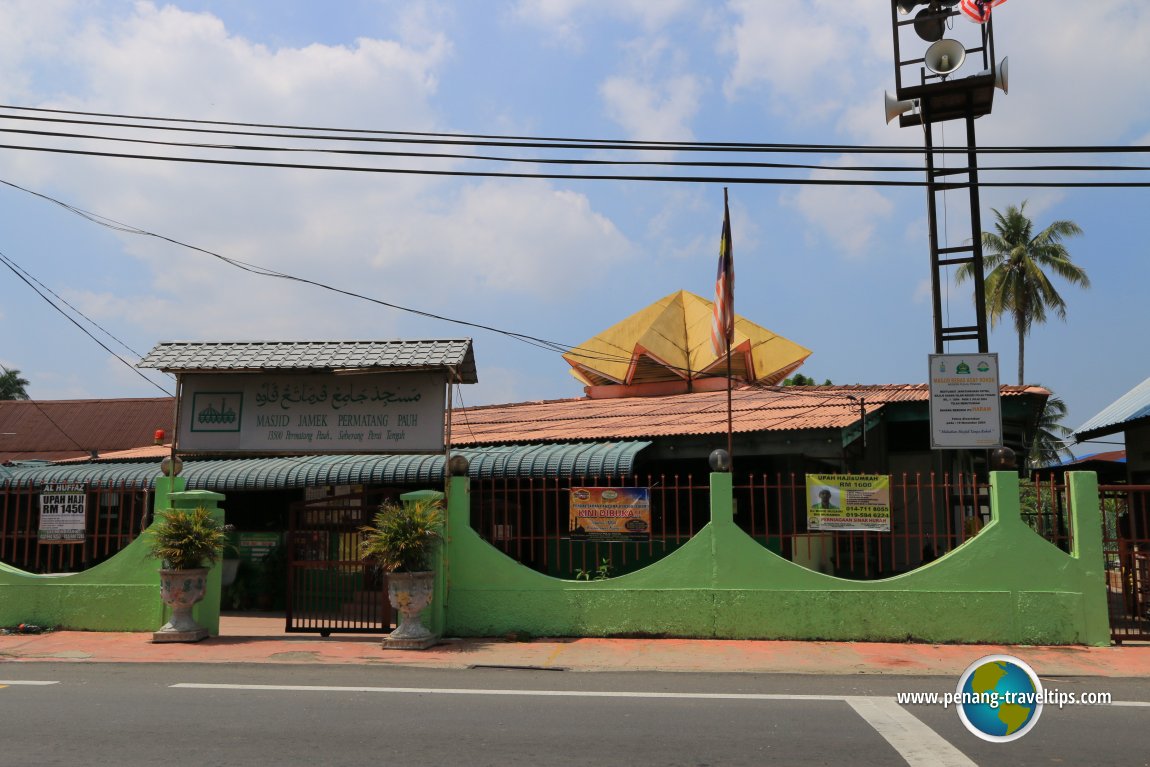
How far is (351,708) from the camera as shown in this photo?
7.33 m

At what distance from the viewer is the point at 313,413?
12.7 m

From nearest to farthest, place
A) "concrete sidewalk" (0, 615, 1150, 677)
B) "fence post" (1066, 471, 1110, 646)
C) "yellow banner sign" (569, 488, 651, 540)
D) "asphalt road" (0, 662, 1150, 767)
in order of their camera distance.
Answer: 1. "asphalt road" (0, 662, 1150, 767)
2. "concrete sidewalk" (0, 615, 1150, 677)
3. "fence post" (1066, 471, 1110, 646)
4. "yellow banner sign" (569, 488, 651, 540)

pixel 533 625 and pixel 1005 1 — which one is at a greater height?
pixel 1005 1

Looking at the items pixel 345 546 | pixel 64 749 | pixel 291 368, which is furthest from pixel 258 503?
pixel 64 749

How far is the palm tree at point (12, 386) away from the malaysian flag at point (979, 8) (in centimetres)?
6602

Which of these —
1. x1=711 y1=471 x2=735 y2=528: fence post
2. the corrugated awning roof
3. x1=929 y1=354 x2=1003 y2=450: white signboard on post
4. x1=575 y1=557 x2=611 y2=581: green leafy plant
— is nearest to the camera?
x1=711 y1=471 x2=735 y2=528: fence post

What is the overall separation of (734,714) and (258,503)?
13.6 metres

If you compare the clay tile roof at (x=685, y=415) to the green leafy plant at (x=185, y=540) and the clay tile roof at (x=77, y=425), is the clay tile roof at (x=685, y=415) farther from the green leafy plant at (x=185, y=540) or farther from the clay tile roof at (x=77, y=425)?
the clay tile roof at (x=77, y=425)

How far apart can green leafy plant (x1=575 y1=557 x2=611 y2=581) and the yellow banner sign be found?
23.8 inches

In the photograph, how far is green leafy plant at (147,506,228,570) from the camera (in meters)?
11.3

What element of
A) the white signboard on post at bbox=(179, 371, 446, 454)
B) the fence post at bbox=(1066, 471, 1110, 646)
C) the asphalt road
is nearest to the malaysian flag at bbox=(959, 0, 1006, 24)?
the fence post at bbox=(1066, 471, 1110, 646)

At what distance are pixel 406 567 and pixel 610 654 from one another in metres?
2.61

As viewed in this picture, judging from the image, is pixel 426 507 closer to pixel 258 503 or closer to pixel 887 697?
pixel 887 697

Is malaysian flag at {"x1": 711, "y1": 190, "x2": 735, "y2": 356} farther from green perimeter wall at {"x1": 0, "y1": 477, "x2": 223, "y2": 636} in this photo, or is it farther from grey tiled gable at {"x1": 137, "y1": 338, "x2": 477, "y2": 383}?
green perimeter wall at {"x1": 0, "y1": 477, "x2": 223, "y2": 636}
